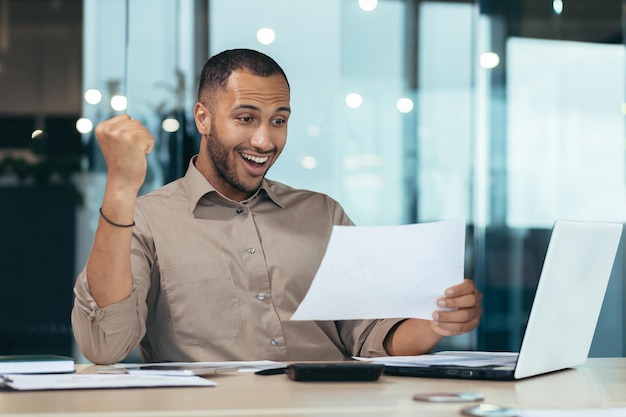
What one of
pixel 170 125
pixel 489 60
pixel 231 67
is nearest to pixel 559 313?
pixel 231 67

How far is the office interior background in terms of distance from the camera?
4.12 m

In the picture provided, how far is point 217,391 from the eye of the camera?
124 centimetres

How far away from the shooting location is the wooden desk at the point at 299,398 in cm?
109

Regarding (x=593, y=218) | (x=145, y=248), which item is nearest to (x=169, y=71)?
(x=593, y=218)

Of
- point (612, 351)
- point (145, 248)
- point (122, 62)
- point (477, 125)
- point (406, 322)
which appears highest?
point (122, 62)

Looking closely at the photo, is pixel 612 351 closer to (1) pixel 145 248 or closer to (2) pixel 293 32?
(2) pixel 293 32

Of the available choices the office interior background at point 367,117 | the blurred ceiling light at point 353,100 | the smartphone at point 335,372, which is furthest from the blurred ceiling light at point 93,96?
the smartphone at point 335,372

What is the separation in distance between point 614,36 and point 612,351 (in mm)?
1453

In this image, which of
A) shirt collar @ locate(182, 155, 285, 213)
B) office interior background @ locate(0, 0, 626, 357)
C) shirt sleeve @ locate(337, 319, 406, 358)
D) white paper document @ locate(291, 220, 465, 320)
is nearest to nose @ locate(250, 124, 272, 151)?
shirt collar @ locate(182, 155, 285, 213)

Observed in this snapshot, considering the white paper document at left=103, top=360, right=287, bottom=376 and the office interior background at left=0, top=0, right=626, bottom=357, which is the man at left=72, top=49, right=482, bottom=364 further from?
the office interior background at left=0, top=0, right=626, bottom=357

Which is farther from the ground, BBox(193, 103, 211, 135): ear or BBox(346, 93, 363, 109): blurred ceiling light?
BBox(346, 93, 363, 109): blurred ceiling light

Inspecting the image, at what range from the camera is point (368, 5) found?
14.0 feet

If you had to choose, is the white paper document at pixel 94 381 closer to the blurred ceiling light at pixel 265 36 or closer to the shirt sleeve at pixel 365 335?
the shirt sleeve at pixel 365 335

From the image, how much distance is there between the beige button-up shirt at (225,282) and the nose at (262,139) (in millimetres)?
113
